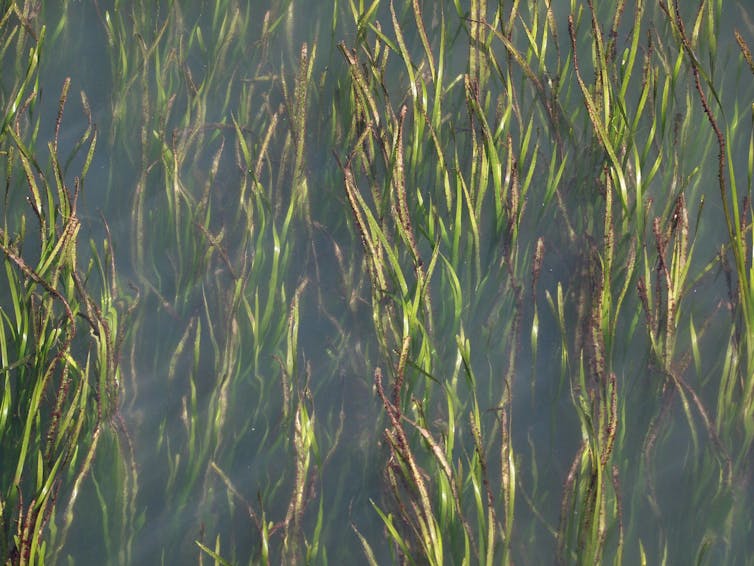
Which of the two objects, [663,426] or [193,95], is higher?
[193,95]

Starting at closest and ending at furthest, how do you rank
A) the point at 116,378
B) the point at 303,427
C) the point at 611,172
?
the point at 303,427, the point at 611,172, the point at 116,378

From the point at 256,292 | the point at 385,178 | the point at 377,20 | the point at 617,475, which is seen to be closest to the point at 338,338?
the point at 256,292

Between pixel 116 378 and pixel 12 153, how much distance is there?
0.96 meters

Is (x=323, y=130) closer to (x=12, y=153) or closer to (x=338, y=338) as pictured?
(x=338, y=338)

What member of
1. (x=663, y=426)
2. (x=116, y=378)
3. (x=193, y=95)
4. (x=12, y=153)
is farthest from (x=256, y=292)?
(x=663, y=426)

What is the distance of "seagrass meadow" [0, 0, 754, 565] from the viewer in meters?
2.48

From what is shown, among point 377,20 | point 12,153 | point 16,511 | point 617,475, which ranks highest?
point 377,20

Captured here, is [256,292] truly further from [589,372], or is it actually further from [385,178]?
[589,372]

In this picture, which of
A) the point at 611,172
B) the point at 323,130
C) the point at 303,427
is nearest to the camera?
the point at 303,427

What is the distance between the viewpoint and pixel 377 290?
2531mm

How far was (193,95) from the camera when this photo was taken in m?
3.03

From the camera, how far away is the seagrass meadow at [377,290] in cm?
248

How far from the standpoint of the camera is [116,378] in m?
2.67

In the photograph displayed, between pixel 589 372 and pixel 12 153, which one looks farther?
pixel 12 153
